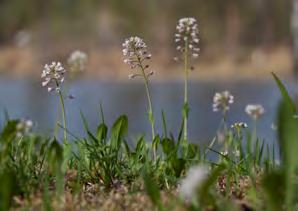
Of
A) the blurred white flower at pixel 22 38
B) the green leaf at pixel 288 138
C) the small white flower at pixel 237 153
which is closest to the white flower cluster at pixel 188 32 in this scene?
the small white flower at pixel 237 153

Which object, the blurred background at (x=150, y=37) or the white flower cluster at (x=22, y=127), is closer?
the white flower cluster at (x=22, y=127)

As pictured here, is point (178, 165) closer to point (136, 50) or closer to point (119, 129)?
point (119, 129)

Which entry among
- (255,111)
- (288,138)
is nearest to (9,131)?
(288,138)

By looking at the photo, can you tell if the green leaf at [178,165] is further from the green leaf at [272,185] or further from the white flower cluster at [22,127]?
the green leaf at [272,185]

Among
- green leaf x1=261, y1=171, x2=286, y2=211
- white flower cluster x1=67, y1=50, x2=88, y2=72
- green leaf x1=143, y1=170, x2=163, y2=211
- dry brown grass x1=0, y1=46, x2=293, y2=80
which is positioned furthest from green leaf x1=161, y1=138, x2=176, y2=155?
dry brown grass x1=0, y1=46, x2=293, y2=80

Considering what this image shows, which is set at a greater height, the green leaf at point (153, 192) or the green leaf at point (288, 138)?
Answer: the green leaf at point (288, 138)

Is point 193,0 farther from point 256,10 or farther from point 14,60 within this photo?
point 14,60

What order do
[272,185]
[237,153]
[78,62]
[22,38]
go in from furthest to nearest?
[22,38] → [78,62] → [237,153] → [272,185]

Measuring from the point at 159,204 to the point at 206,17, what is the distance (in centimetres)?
1913

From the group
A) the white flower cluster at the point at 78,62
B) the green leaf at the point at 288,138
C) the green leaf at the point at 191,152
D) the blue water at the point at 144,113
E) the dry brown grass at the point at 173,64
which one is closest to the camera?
the green leaf at the point at 288,138

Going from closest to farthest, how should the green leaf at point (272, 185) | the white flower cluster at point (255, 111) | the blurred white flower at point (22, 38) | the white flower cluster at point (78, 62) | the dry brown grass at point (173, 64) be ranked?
the green leaf at point (272, 185) < the white flower cluster at point (255, 111) < the white flower cluster at point (78, 62) < the dry brown grass at point (173, 64) < the blurred white flower at point (22, 38)

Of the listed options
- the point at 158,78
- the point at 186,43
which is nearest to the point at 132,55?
the point at 186,43

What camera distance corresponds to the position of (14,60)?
21000 mm

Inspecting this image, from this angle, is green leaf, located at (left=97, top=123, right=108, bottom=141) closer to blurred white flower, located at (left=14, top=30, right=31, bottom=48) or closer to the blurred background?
the blurred background
